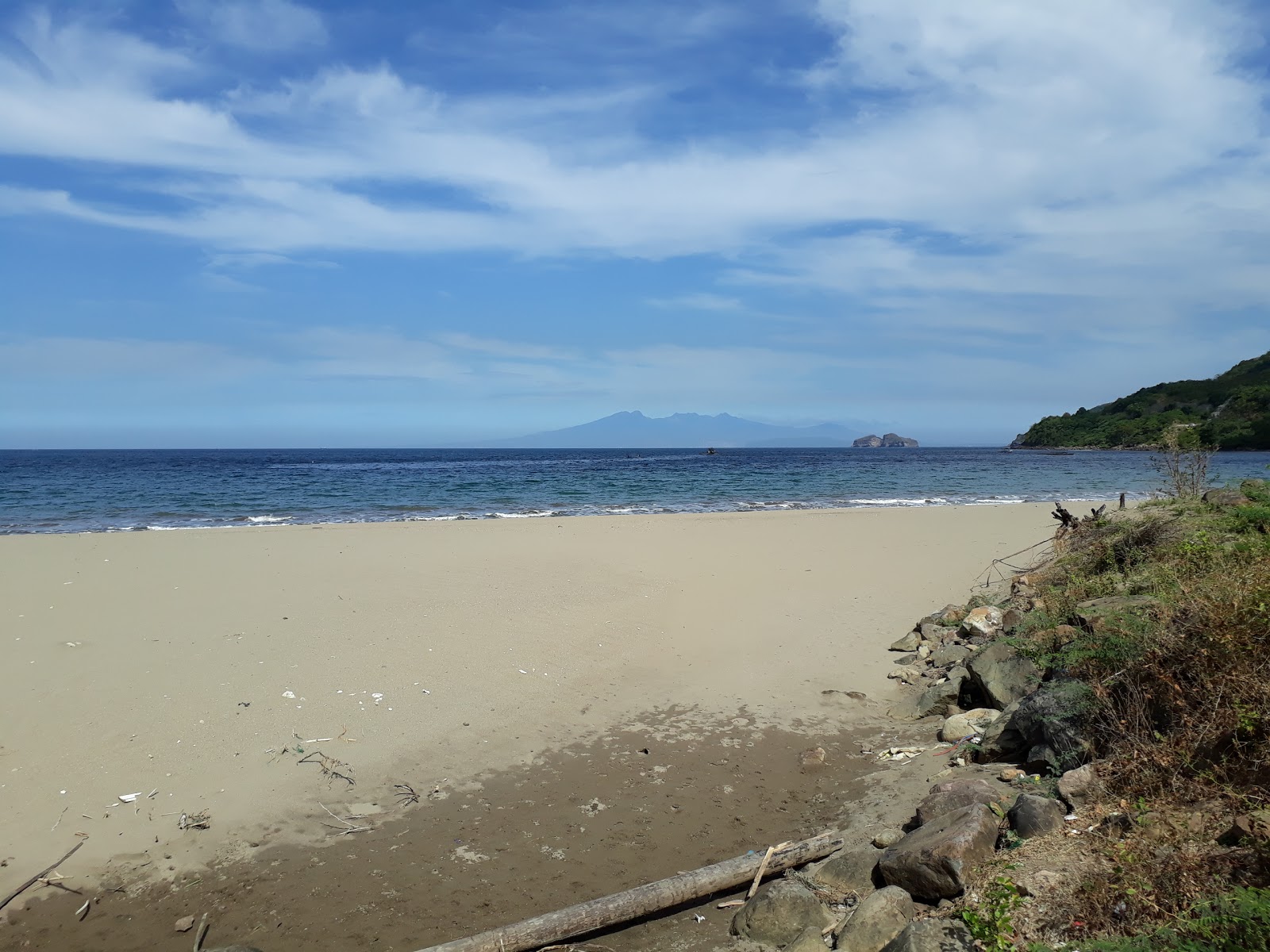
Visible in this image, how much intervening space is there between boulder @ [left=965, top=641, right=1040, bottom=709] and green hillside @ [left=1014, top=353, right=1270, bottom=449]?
73.4m

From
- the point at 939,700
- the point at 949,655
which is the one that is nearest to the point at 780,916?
the point at 939,700

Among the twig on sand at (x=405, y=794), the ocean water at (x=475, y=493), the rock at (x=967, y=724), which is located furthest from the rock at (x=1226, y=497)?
the ocean water at (x=475, y=493)

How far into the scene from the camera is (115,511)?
25.3 meters

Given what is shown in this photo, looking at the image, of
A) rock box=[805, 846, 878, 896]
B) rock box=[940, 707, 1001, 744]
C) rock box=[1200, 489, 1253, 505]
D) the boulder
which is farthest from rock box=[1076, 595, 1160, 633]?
rock box=[1200, 489, 1253, 505]

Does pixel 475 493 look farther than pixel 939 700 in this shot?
Yes

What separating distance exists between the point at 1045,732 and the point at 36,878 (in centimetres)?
639

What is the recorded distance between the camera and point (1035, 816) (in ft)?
13.2

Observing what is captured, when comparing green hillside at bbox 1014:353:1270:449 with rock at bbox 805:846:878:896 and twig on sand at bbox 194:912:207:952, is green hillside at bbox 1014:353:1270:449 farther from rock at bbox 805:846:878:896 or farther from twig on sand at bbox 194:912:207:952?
twig on sand at bbox 194:912:207:952

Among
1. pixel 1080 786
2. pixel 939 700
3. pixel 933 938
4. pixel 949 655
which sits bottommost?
pixel 939 700

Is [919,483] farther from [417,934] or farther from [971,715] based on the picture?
[417,934]

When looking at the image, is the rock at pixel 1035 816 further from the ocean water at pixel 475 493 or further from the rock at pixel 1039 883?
the ocean water at pixel 475 493

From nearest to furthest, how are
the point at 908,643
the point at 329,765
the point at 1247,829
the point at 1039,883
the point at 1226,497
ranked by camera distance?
the point at 1247,829, the point at 1039,883, the point at 329,765, the point at 1226,497, the point at 908,643

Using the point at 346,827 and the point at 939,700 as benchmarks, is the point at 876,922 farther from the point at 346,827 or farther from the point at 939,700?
the point at 939,700

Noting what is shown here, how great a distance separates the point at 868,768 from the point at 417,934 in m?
3.64
